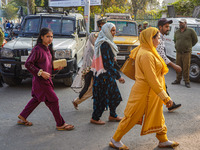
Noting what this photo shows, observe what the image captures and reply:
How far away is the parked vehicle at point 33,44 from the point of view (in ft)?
23.5

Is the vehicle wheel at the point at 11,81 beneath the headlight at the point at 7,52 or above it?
beneath

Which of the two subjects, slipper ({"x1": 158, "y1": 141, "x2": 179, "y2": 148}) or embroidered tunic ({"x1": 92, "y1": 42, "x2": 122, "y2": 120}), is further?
embroidered tunic ({"x1": 92, "y1": 42, "x2": 122, "y2": 120})

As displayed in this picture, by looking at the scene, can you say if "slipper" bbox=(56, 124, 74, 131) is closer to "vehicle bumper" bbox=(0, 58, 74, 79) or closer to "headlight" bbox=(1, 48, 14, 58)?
"vehicle bumper" bbox=(0, 58, 74, 79)

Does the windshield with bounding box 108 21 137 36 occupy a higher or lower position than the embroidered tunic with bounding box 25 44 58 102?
higher

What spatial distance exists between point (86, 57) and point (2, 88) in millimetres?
3465

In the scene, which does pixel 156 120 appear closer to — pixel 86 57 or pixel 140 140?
pixel 140 140

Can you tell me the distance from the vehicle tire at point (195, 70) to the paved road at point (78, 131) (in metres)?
2.47

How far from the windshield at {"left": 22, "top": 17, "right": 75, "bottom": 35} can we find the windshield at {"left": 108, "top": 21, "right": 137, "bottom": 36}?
3.47 metres

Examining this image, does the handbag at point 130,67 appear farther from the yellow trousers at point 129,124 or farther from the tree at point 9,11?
the tree at point 9,11

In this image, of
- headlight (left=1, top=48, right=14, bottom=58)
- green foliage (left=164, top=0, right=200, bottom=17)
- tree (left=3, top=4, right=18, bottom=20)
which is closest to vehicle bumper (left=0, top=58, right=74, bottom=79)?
headlight (left=1, top=48, right=14, bottom=58)

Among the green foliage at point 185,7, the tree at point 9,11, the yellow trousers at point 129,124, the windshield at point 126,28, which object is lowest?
the yellow trousers at point 129,124

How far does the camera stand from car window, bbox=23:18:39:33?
27.5 ft

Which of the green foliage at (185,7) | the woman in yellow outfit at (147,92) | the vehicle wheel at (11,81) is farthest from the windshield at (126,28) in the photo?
the green foliage at (185,7)

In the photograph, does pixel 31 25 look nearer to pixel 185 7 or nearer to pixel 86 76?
pixel 86 76
